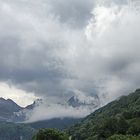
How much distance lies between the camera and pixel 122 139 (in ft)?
605

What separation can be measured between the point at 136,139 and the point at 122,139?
1063 centimetres

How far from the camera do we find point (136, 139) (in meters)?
175
